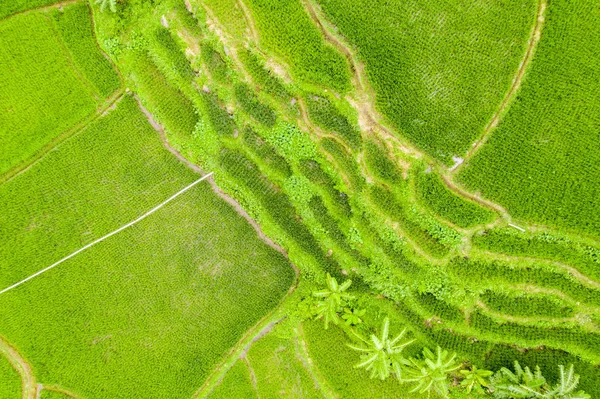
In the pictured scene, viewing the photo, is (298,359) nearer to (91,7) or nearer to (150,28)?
(150,28)

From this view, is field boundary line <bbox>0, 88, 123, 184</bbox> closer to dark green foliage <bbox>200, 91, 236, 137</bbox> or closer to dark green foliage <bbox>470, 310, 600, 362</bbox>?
dark green foliage <bbox>200, 91, 236, 137</bbox>

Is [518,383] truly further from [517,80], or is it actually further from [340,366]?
[517,80]

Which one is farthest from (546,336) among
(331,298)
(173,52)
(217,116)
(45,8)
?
(45,8)

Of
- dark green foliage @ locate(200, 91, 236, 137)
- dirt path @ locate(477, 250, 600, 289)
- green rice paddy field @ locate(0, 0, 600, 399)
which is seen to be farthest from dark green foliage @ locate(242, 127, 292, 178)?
dirt path @ locate(477, 250, 600, 289)

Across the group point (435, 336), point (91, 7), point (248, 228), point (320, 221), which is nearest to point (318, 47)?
point (320, 221)

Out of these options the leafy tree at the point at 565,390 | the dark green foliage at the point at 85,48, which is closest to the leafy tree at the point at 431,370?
the leafy tree at the point at 565,390
